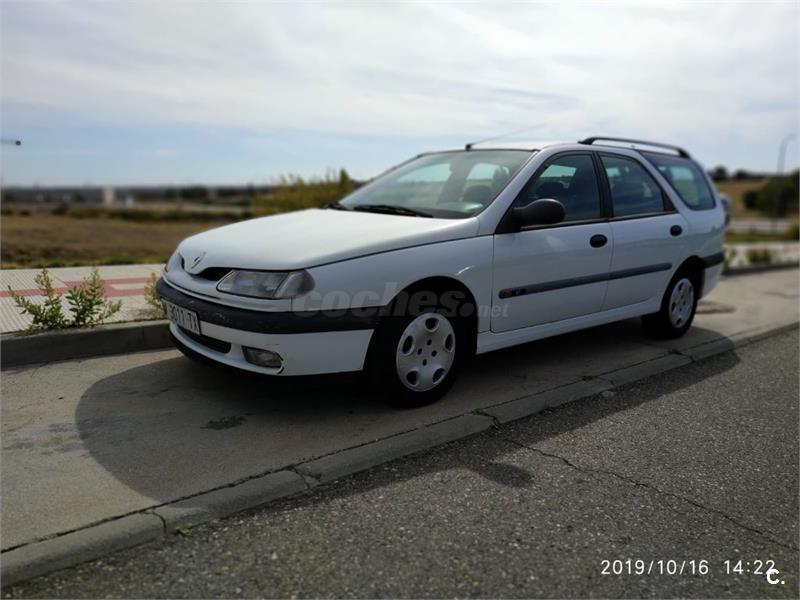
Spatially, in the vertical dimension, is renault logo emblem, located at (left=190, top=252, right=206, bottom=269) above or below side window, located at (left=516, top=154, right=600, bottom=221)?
below

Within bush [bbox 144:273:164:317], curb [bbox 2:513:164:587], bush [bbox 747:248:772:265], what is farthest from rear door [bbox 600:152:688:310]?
bush [bbox 747:248:772:265]

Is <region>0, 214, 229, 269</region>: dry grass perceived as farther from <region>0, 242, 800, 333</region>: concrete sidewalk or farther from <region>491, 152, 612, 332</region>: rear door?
<region>491, 152, 612, 332</region>: rear door

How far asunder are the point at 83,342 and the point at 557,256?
3308 mm

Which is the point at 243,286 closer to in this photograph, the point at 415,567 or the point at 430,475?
the point at 430,475

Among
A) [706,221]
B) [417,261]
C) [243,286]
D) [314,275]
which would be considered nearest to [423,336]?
[417,261]

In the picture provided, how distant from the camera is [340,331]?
3.58 m

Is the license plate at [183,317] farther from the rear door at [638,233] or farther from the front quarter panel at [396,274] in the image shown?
the rear door at [638,233]

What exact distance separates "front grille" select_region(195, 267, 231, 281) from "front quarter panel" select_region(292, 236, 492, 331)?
56 cm

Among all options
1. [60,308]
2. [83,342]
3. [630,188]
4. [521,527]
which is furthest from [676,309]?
[60,308]

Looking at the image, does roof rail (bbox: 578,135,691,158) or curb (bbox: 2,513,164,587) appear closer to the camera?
curb (bbox: 2,513,164,587)

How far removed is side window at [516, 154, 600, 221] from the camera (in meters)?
4.55

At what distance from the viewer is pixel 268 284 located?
139 inches

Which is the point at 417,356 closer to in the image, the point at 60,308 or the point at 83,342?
the point at 83,342

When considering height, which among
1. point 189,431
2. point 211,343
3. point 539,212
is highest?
point 539,212
